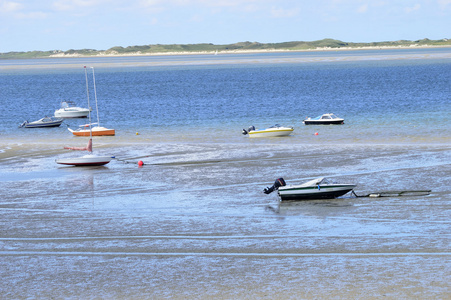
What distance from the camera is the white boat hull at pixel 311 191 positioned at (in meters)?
36.9

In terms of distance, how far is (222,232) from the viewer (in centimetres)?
3097

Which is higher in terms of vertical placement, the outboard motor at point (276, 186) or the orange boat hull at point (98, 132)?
the outboard motor at point (276, 186)

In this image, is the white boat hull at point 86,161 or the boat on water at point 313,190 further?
the white boat hull at point 86,161

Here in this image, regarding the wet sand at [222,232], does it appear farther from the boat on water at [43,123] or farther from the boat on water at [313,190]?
→ the boat on water at [43,123]

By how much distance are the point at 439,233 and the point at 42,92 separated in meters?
146

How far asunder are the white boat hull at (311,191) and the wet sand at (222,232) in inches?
18.9

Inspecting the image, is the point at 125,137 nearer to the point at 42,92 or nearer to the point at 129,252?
the point at 129,252

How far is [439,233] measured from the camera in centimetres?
2916

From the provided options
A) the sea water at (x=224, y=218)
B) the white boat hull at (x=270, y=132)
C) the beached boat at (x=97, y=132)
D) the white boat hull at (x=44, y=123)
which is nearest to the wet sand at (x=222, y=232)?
the sea water at (x=224, y=218)

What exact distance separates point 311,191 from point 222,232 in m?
7.90

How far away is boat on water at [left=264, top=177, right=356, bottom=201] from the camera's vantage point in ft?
121

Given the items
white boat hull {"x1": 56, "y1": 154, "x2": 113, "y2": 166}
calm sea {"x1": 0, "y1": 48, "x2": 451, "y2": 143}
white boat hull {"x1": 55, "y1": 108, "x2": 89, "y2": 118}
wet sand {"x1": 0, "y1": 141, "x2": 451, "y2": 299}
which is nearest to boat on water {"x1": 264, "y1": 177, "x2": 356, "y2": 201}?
wet sand {"x1": 0, "y1": 141, "x2": 451, "y2": 299}

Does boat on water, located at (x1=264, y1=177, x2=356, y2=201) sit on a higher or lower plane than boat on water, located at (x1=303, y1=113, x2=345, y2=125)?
higher

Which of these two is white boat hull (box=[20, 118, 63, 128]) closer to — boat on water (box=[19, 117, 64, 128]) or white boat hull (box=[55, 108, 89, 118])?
boat on water (box=[19, 117, 64, 128])
